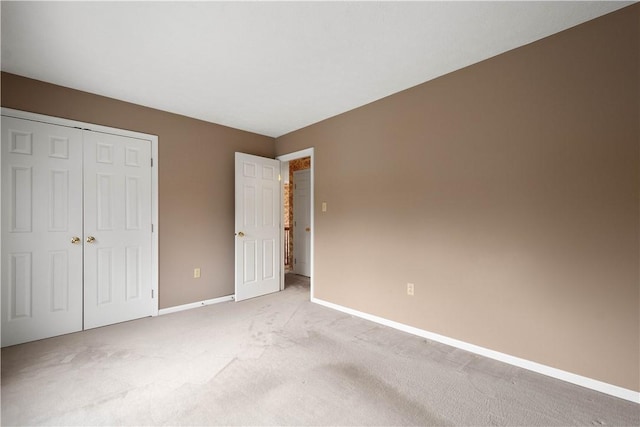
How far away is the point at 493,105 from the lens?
2.38m

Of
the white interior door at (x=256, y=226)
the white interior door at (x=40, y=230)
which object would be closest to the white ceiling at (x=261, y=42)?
the white interior door at (x=40, y=230)

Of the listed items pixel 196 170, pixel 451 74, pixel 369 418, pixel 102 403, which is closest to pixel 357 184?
pixel 451 74

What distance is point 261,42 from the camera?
2139mm

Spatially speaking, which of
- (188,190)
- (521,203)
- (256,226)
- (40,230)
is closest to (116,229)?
(40,230)

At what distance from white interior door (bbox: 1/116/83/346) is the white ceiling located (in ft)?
1.97

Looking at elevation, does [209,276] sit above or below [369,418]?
above

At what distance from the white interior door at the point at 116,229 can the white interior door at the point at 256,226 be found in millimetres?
1081

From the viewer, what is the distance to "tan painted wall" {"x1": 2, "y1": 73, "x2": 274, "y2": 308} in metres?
3.18

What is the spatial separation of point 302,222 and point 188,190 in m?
2.53

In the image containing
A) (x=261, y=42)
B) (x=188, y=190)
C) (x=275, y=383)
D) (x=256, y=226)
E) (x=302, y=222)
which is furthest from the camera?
(x=302, y=222)

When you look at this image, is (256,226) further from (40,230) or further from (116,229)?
(40,230)

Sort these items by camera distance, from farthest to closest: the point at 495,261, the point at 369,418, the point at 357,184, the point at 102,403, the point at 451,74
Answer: the point at 357,184 → the point at 451,74 → the point at 495,261 → the point at 102,403 → the point at 369,418

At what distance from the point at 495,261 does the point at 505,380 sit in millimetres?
866

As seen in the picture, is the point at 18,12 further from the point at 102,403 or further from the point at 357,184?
the point at 357,184
